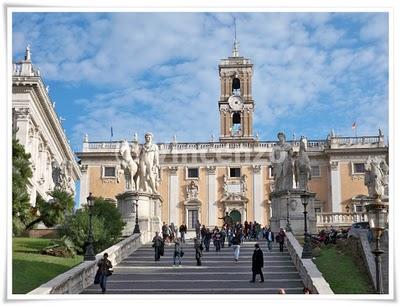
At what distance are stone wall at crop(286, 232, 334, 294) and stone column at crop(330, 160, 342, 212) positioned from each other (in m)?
34.0

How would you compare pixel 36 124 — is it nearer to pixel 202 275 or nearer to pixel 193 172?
pixel 193 172

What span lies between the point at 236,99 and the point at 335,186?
42.1ft

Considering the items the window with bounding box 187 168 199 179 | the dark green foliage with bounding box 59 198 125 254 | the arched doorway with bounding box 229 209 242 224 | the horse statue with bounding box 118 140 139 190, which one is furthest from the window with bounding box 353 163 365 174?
the dark green foliage with bounding box 59 198 125 254

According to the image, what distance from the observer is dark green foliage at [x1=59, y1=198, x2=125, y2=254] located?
23.6 meters

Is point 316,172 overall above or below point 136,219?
above

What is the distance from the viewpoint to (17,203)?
63.6 ft

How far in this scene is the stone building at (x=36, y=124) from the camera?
44094 millimetres

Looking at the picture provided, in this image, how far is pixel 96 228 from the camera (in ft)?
79.0

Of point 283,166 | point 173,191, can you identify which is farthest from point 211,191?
point 283,166

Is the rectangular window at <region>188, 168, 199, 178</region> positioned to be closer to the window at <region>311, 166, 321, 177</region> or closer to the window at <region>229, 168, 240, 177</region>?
the window at <region>229, 168, 240, 177</region>


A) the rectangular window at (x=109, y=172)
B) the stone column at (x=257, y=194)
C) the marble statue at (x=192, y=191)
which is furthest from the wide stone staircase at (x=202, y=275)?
the rectangular window at (x=109, y=172)
